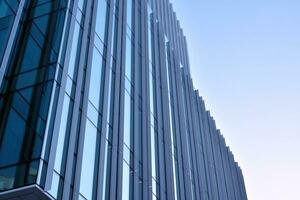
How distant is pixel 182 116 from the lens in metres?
44.5

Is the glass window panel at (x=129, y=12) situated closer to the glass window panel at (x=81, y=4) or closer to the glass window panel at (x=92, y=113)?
the glass window panel at (x=81, y=4)

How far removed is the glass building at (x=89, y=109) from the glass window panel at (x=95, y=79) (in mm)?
78

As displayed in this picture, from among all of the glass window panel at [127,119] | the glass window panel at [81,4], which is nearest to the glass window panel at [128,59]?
the glass window panel at [127,119]

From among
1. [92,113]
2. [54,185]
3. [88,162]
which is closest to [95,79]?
[92,113]

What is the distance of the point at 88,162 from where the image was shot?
893 inches

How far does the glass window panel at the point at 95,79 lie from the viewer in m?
25.8

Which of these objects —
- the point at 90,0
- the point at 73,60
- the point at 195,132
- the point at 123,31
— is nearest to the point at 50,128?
the point at 73,60

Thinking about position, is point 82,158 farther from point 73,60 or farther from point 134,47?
point 134,47

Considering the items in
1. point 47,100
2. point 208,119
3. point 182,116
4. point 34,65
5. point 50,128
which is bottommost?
point 50,128

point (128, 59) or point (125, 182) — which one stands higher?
point (128, 59)

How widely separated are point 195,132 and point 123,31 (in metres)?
18.2

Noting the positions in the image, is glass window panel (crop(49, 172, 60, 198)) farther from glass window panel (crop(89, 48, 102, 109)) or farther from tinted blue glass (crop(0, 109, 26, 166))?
glass window panel (crop(89, 48, 102, 109))

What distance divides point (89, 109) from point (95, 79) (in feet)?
8.83

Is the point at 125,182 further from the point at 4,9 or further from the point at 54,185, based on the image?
the point at 4,9
